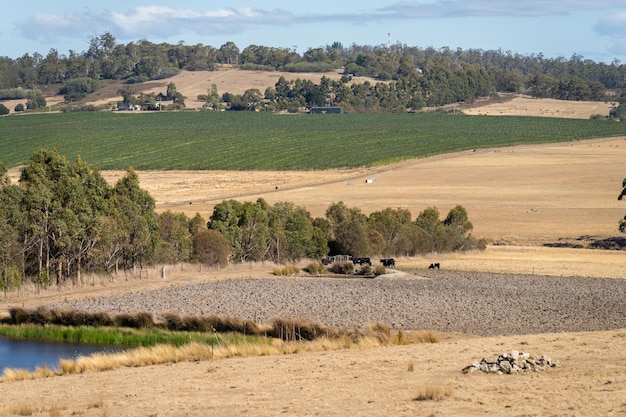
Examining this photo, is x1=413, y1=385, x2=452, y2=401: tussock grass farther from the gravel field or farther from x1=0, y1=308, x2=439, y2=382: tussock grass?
the gravel field

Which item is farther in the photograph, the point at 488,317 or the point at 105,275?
the point at 105,275

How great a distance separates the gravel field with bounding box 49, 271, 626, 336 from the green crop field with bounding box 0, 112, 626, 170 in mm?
70845

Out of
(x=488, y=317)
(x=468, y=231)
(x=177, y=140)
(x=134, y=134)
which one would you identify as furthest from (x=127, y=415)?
(x=134, y=134)

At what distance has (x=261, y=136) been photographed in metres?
155

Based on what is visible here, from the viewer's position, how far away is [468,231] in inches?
3034

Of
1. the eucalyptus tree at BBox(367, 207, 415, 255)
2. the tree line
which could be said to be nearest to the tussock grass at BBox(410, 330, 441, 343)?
the tree line

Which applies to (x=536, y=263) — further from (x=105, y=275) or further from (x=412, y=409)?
(x=412, y=409)

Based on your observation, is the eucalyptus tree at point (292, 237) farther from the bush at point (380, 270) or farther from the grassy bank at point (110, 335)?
the grassy bank at point (110, 335)

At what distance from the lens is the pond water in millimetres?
33625

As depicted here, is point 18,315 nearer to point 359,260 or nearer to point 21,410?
point 21,410

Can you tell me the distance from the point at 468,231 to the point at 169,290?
3409 centimetres

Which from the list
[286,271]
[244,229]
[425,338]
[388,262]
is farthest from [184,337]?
[388,262]

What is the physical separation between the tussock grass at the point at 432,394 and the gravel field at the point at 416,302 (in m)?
13.6

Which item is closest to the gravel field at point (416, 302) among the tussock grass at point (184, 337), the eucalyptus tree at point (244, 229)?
the tussock grass at point (184, 337)
